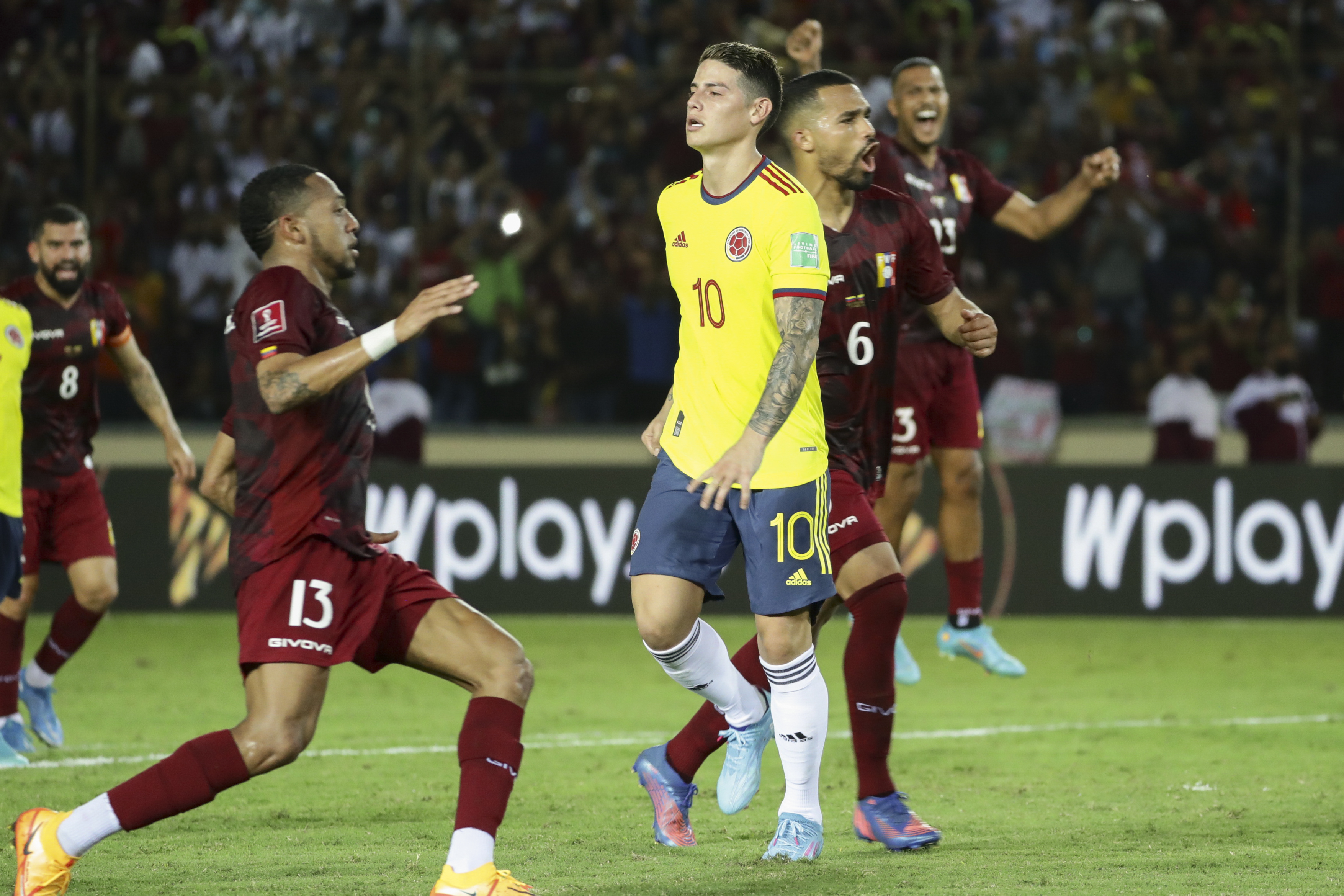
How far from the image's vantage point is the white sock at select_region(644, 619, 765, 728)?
211 inches

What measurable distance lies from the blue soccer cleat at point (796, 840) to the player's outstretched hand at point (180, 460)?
3.43m

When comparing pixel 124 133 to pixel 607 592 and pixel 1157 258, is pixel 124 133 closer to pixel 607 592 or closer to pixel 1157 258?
pixel 607 592

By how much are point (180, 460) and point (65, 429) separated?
33.2 inches

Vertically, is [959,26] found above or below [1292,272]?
above

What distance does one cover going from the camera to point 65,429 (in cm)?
819

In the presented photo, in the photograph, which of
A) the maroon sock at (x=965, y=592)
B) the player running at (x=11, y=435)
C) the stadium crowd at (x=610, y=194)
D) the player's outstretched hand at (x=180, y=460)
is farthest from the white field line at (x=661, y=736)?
the stadium crowd at (x=610, y=194)

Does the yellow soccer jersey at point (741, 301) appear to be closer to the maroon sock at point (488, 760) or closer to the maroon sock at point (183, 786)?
the maroon sock at point (488, 760)

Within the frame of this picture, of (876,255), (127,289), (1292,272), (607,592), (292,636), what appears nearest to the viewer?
(292,636)

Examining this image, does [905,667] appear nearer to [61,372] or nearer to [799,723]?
[799,723]

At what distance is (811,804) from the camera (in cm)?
540

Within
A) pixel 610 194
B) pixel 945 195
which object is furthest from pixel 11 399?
pixel 610 194

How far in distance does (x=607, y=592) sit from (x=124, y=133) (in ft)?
18.9

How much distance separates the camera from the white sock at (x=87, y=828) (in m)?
4.67

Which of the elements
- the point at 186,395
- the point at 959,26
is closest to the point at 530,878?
the point at 186,395
